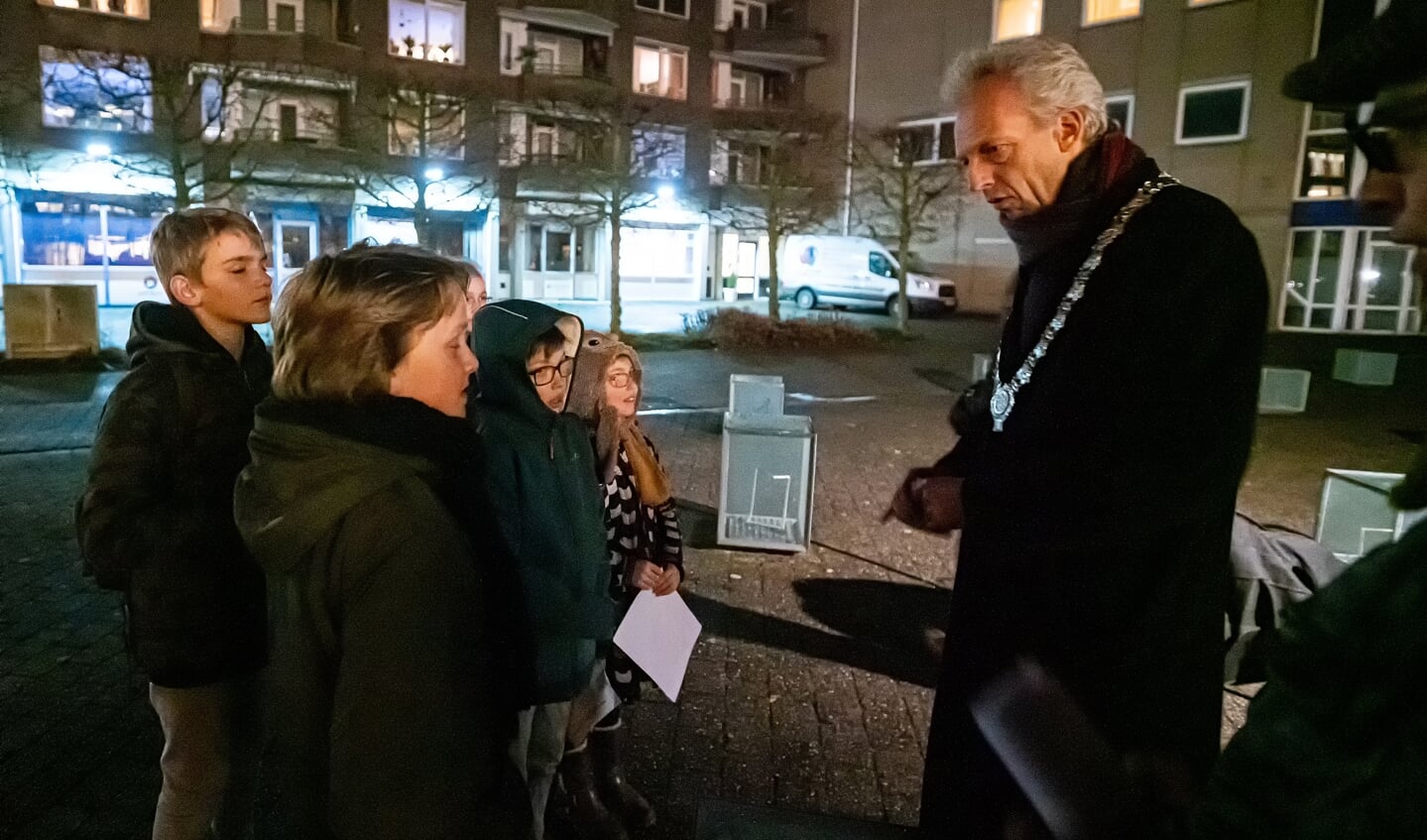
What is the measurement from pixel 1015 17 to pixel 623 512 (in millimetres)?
31988

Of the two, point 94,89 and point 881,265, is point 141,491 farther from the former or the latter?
point 881,265

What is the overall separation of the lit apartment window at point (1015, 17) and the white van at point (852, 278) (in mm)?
8289

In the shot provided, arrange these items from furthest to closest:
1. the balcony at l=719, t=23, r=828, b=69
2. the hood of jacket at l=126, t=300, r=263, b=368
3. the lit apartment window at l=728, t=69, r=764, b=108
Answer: the lit apartment window at l=728, t=69, r=764, b=108, the balcony at l=719, t=23, r=828, b=69, the hood of jacket at l=126, t=300, r=263, b=368

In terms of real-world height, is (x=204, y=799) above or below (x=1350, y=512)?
below

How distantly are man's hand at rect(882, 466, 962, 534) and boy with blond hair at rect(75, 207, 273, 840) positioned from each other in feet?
5.33

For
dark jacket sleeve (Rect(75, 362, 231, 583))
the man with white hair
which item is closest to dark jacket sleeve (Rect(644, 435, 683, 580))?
dark jacket sleeve (Rect(75, 362, 231, 583))

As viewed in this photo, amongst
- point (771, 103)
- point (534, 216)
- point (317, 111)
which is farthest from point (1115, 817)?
point (771, 103)

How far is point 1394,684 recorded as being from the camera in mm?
793

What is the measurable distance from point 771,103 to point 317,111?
18900 mm

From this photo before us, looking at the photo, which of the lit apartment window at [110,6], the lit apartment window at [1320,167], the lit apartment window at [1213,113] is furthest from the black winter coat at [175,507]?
the lit apartment window at [1213,113]

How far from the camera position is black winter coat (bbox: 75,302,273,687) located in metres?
2.22

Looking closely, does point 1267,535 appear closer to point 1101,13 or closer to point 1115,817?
point 1115,817

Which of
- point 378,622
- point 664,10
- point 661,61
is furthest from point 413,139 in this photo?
point 378,622

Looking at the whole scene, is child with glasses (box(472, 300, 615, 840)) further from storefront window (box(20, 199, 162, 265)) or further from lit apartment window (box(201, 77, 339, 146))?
storefront window (box(20, 199, 162, 265))
